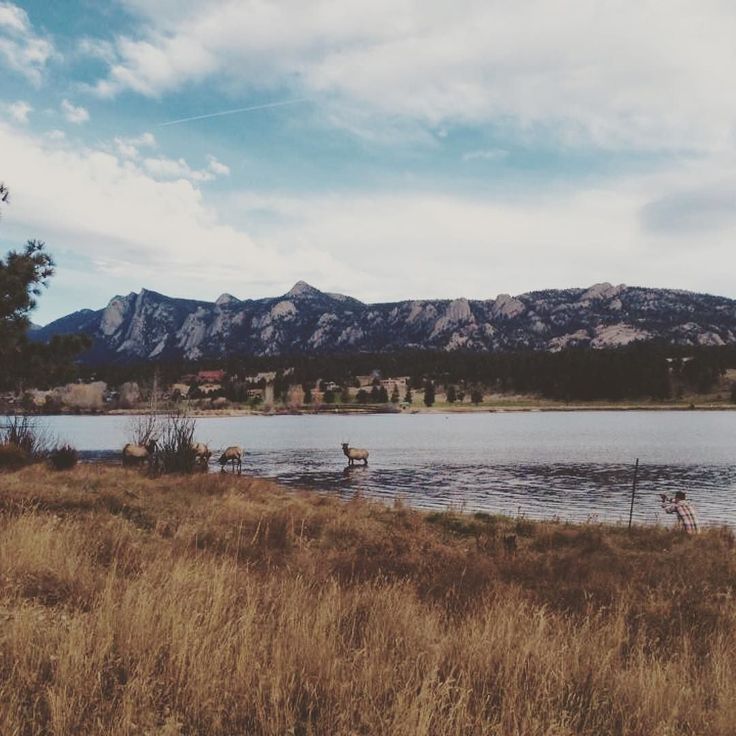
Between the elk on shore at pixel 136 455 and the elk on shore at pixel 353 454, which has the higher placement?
the elk on shore at pixel 136 455

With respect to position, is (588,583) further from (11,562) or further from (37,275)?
(37,275)

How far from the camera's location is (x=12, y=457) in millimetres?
25953

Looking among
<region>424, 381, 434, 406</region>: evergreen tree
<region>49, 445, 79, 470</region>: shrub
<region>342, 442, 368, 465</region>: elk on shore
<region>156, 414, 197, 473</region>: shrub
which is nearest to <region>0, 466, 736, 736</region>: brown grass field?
<region>49, 445, 79, 470</region>: shrub

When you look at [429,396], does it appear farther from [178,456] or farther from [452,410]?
[178,456]

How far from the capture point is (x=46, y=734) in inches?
151

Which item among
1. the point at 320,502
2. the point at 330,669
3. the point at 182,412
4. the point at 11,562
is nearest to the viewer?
the point at 330,669

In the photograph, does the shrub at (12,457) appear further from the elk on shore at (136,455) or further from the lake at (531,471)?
the lake at (531,471)

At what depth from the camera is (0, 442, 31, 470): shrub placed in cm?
2509

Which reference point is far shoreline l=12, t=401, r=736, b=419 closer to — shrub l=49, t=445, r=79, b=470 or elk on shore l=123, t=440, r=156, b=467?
elk on shore l=123, t=440, r=156, b=467

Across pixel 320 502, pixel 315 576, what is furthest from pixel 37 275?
pixel 315 576

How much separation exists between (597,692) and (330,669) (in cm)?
216

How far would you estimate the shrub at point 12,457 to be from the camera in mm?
25094

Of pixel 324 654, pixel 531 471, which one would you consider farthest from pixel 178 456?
pixel 324 654

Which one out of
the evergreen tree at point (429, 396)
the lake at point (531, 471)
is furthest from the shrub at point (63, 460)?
the evergreen tree at point (429, 396)
